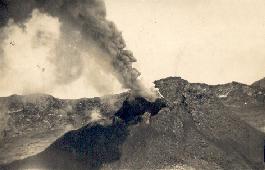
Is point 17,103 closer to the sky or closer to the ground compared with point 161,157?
closer to the sky

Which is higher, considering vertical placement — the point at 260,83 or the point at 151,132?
the point at 260,83

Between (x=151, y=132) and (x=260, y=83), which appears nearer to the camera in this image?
(x=151, y=132)

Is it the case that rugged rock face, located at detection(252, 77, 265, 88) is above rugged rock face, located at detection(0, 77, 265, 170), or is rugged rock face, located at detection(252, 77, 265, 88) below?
above

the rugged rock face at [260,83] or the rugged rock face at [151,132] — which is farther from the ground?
the rugged rock face at [260,83]

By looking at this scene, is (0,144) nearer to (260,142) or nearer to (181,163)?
(181,163)

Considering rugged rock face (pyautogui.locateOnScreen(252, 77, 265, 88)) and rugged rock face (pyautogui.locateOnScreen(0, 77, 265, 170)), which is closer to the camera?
rugged rock face (pyautogui.locateOnScreen(0, 77, 265, 170))

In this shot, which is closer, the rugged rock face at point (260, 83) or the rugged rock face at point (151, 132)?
the rugged rock face at point (151, 132)

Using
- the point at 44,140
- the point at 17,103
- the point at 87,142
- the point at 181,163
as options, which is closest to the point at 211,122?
the point at 181,163

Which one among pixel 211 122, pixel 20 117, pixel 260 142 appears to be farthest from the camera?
pixel 20 117
